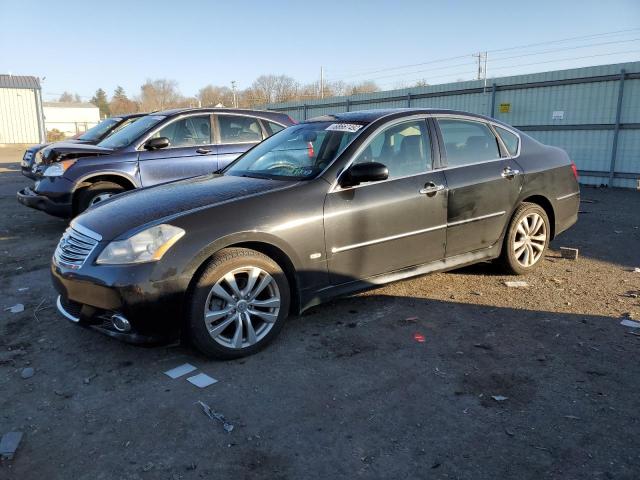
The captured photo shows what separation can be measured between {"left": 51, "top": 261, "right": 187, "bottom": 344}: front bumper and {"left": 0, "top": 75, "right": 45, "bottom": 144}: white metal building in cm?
4263

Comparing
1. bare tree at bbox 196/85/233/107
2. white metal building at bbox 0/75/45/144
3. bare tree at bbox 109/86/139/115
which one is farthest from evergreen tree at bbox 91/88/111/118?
white metal building at bbox 0/75/45/144

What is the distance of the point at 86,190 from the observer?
722 cm

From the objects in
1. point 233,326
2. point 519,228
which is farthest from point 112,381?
point 519,228

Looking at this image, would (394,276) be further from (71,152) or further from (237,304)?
(71,152)

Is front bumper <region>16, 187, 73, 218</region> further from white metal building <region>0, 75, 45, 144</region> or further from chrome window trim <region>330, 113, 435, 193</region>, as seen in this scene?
white metal building <region>0, 75, 45, 144</region>

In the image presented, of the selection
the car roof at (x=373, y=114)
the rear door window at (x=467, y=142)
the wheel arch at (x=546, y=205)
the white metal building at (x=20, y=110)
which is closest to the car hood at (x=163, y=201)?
the car roof at (x=373, y=114)

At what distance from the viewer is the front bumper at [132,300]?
3262mm

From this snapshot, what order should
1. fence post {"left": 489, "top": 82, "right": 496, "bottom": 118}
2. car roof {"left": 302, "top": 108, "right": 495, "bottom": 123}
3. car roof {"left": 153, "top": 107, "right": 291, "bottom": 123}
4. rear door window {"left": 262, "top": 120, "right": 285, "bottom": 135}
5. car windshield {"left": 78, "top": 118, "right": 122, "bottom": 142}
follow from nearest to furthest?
car roof {"left": 302, "top": 108, "right": 495, "bottom": 123} → car roof {"left": 153, "top": 107, "right": 291, "bottom": 123} → rear door window {"left": 262, "top": 120, "right": 285, "bottom": 135} → car windshield {"left": 78, "top": 118, "right": 122, "bottom": 142} → fence post {"left": 489, "top": 82, "right": 496, "bottom": 118}

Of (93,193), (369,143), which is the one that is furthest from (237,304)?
(93,193)

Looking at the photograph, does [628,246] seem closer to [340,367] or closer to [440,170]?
[440,170]

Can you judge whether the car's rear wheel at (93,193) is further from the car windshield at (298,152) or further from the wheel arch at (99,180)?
the car windshield at (298,152)

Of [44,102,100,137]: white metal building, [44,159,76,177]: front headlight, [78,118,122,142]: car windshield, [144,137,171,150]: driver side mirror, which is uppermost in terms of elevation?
[44,102,100,137]: white metal building

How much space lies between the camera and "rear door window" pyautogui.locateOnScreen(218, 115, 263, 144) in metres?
7.82

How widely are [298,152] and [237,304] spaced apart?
1.62 metres
